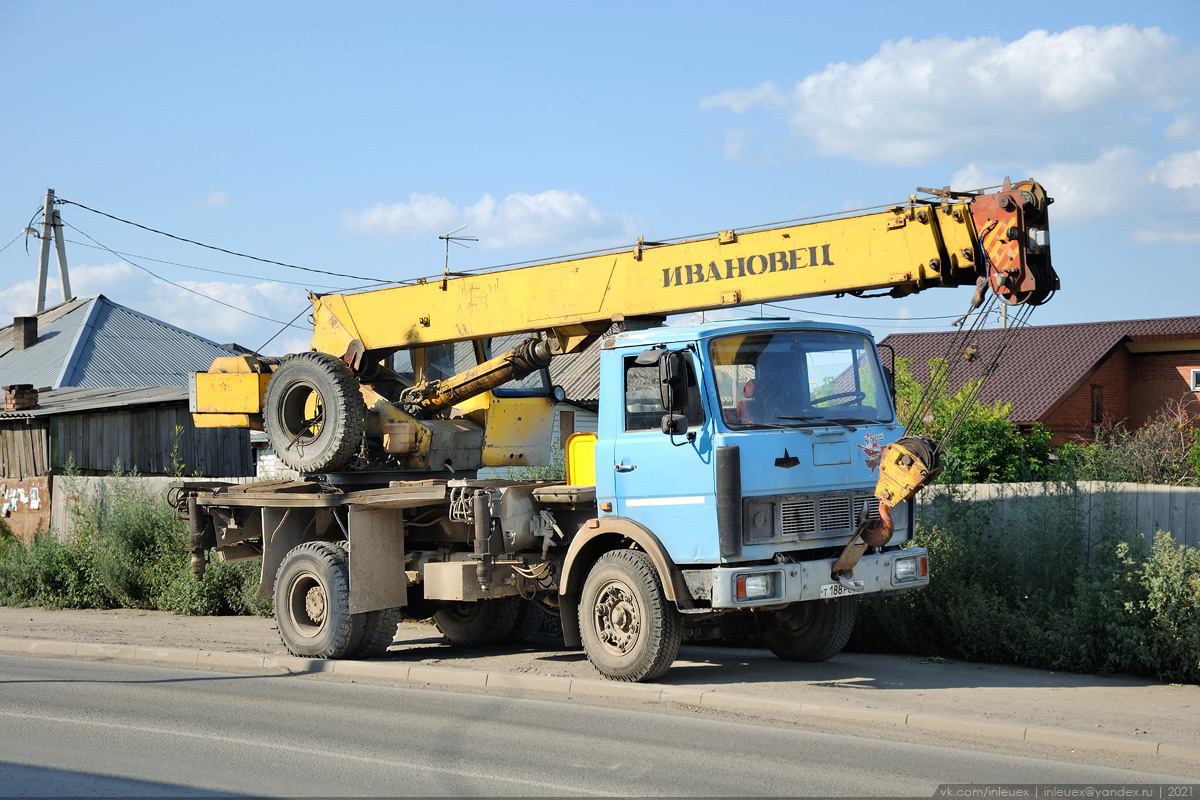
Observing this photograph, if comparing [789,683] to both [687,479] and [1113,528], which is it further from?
[1113,528]

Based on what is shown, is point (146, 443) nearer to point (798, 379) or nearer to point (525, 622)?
point (525, 622)

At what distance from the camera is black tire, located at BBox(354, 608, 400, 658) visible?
11.5 metres

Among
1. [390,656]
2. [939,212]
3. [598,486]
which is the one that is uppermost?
[939,212]

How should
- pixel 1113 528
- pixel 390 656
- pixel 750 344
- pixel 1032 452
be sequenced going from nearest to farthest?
pixel 750 344 → pixel 1113 528 → pixel 390 656 → pixel 1032 452

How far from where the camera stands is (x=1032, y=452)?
23.2 meters

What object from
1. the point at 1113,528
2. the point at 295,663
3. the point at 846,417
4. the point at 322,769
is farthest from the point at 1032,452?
the point at 322,769

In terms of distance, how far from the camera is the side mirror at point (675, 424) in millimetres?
9039

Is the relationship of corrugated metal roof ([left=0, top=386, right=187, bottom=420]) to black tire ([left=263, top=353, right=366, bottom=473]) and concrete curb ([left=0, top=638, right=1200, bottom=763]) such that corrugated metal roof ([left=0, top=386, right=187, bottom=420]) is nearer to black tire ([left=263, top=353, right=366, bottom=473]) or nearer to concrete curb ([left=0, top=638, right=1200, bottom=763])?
concrete curb ([left=0, top=638, right=1200, bottom=763])

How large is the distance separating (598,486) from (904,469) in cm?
252

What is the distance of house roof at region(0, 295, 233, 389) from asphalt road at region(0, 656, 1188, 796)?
24.0 metres

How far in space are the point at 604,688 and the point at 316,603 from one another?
152 inches

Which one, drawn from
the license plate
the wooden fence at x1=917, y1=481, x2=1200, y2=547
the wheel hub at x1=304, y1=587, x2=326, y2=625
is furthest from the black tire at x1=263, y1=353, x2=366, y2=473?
the wooden fence at x1=917, y1=481, x2=1200, y2=547

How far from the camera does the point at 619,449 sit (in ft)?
31.2

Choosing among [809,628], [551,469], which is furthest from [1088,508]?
[551,469]
